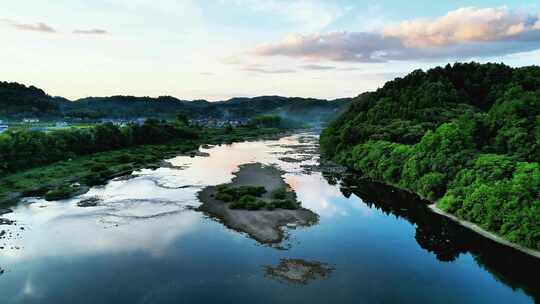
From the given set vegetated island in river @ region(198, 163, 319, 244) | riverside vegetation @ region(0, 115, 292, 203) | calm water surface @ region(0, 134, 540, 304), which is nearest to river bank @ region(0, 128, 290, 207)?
riverside vegetation @ region(0, 115, 292, 203)

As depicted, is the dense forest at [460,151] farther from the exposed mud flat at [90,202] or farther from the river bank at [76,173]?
the river bank at [76,173]

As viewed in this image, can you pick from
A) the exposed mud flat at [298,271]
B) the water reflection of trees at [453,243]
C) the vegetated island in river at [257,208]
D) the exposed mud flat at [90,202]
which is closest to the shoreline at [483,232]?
the water reflection of trees at [453,243]

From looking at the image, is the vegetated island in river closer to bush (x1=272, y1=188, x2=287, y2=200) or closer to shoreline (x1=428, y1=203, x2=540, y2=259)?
bush (x1=272, y1=188, x2=287, y2=200)

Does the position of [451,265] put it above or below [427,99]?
below

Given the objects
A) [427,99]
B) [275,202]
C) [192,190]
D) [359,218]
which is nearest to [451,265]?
[359,218]

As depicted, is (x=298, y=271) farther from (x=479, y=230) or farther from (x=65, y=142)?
(x=65, y=142)

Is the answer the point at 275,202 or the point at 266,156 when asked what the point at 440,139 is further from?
the point at 266,156

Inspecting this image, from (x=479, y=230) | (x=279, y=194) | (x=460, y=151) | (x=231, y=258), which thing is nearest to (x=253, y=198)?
(x=279, y=194)
